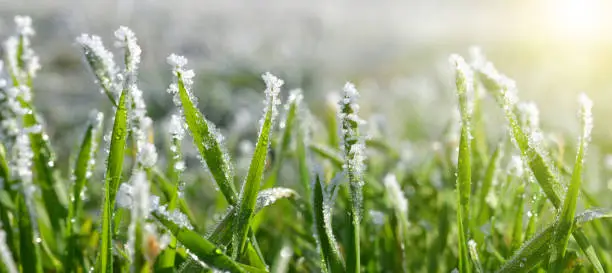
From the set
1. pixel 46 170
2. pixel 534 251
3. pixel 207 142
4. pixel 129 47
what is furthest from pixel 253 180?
pixel 46 170

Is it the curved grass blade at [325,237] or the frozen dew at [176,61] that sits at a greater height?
the frozen dew at [176,61]

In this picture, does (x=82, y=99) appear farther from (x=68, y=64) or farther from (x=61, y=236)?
(x=61, y=236)

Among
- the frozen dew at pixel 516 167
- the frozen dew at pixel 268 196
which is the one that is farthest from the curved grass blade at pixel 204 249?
the frozen dew at pixel 516 167

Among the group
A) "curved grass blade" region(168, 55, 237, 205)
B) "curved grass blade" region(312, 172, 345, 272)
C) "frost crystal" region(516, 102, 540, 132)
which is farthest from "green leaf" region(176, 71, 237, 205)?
"frost crystal" region(516, 102, 540, 132)

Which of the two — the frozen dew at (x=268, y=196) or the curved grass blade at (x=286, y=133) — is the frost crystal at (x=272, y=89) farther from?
the curved grass blade at (x=286, y=133)

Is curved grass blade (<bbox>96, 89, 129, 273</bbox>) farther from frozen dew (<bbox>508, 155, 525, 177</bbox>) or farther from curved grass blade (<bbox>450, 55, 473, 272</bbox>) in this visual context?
frozen dew (<bbox>508, 155, 525, 177</bbox>)

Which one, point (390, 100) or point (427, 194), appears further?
point (390, 100)

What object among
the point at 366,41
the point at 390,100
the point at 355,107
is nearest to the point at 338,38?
the point at 366,41
